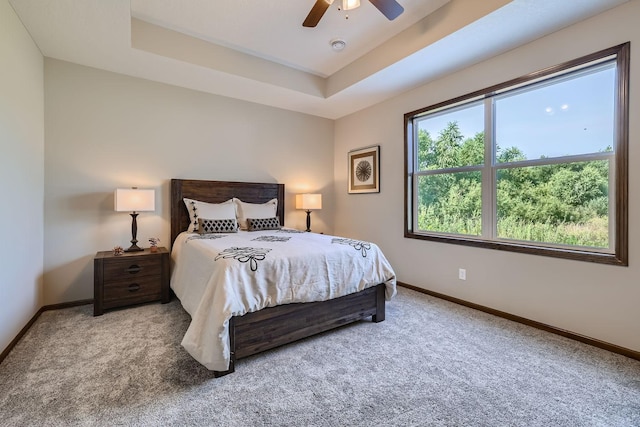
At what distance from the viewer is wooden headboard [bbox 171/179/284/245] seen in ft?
11.7

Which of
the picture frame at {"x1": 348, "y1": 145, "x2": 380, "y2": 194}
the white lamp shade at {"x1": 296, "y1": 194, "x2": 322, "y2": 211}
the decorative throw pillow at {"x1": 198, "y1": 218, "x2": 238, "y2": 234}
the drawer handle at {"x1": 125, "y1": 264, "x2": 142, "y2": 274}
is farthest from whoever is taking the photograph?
the white lamp shade at {"x1": 296, "y1": 194, "x2": 322, "y2": 211}

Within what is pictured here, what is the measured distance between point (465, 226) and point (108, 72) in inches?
175

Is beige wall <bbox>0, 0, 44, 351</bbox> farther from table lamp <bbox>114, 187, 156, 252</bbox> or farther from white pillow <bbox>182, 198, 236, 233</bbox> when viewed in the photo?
white pillow <bbox>182, 198, 236, 233</bbox>

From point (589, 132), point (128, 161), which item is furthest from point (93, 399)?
point (589, 132)

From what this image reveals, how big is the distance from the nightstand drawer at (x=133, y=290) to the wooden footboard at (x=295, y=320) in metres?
1.69

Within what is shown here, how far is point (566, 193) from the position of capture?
2453mm

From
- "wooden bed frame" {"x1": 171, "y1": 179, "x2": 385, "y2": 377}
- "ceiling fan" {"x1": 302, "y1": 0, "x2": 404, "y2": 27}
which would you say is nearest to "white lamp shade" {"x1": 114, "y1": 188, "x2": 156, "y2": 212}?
"wooden bed frame" {"x1": 171, "y1": 179, "x2": 385, "y2": 377}

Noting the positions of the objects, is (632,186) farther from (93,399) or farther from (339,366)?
(93,399)

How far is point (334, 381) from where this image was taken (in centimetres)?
176

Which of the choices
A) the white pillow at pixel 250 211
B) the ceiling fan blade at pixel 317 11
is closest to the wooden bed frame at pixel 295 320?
the white pillow at pixel 250 211

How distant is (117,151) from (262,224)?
1871 mm

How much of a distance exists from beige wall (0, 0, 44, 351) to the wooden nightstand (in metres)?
0.50

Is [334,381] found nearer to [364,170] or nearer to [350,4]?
[350,4]

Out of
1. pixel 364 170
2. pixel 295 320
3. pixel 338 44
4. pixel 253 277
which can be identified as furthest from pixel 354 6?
pixel 295 320
